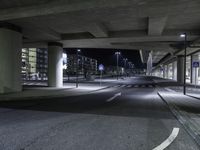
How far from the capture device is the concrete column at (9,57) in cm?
2047

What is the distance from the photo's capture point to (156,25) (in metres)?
20.6

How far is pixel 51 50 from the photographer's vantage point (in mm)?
30297

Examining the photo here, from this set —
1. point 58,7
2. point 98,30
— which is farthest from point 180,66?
point 58,7

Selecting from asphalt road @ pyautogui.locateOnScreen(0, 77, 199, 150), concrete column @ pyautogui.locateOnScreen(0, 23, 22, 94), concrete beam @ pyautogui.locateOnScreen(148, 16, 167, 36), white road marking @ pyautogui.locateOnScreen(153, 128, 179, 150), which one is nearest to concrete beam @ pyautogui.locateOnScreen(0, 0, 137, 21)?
concrete column @ pyautogui.locateOnScreen(0, 23, 22, 94)

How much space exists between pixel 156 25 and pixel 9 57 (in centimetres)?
1357

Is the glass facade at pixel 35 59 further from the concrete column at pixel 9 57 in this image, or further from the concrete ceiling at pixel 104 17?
the concrete column at pixel 9 57

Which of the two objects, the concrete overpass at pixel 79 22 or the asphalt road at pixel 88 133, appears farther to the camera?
the concrete overpass at pixel 79 22

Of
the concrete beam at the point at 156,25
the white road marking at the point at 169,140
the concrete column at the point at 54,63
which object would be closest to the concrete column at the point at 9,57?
the concrete column at the point at 54,63

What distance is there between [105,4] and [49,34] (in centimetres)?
1359

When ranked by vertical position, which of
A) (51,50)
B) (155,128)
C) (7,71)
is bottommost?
(155,128)

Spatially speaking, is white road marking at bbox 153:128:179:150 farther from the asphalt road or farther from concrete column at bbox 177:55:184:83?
concrete column at bbox 177:55:184:83

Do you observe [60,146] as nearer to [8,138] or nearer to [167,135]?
[8,138]

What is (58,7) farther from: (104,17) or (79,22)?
(79,22)

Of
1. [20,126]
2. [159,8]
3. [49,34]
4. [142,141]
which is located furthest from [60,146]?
[49,34]
